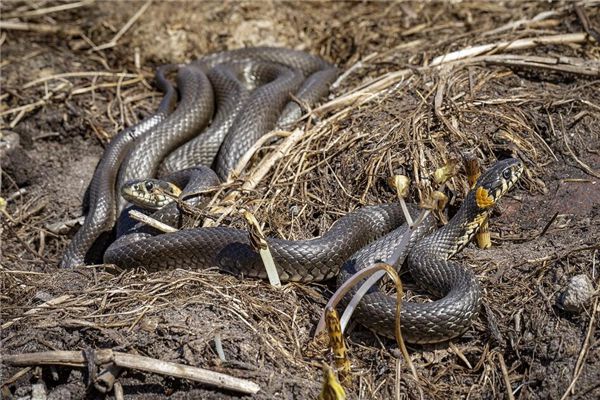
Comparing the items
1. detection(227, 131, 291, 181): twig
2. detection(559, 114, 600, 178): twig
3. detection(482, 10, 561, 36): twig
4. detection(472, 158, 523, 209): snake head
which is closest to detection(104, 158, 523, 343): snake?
detection(472, 158, 523, 209): snake head

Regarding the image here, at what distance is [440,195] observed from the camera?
5.89 m

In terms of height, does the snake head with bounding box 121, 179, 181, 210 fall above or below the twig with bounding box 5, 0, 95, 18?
below

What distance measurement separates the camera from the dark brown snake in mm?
6602

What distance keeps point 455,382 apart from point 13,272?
4478 mm

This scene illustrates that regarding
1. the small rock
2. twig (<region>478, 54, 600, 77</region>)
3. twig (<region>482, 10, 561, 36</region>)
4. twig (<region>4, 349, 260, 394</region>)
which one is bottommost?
the small rock

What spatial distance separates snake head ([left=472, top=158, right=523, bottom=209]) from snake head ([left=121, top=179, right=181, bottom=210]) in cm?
337

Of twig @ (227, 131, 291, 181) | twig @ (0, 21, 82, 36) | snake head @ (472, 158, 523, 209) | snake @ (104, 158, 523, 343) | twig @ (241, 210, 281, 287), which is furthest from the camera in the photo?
twig @ (0, 21, 82, 36)

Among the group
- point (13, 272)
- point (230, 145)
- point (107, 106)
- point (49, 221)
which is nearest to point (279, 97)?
point (230, 145)

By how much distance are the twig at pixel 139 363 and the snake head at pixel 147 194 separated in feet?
9.19

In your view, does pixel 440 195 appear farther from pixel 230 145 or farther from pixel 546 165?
pixel 230 145

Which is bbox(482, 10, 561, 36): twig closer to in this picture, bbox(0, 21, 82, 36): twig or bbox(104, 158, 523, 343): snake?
bbox(104, 158, 523, 343): snake

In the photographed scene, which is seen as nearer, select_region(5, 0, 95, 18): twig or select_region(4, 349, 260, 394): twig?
select_region(4, 349, 260, 394): twig

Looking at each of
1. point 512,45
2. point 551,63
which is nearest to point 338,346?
point 551,63

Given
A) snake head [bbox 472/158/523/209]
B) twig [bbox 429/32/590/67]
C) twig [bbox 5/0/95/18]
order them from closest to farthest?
snake head [bbox 472/158/523/209] → twig [bbox 429/32/590/67] → twig [bbox 5/0/95/18]
